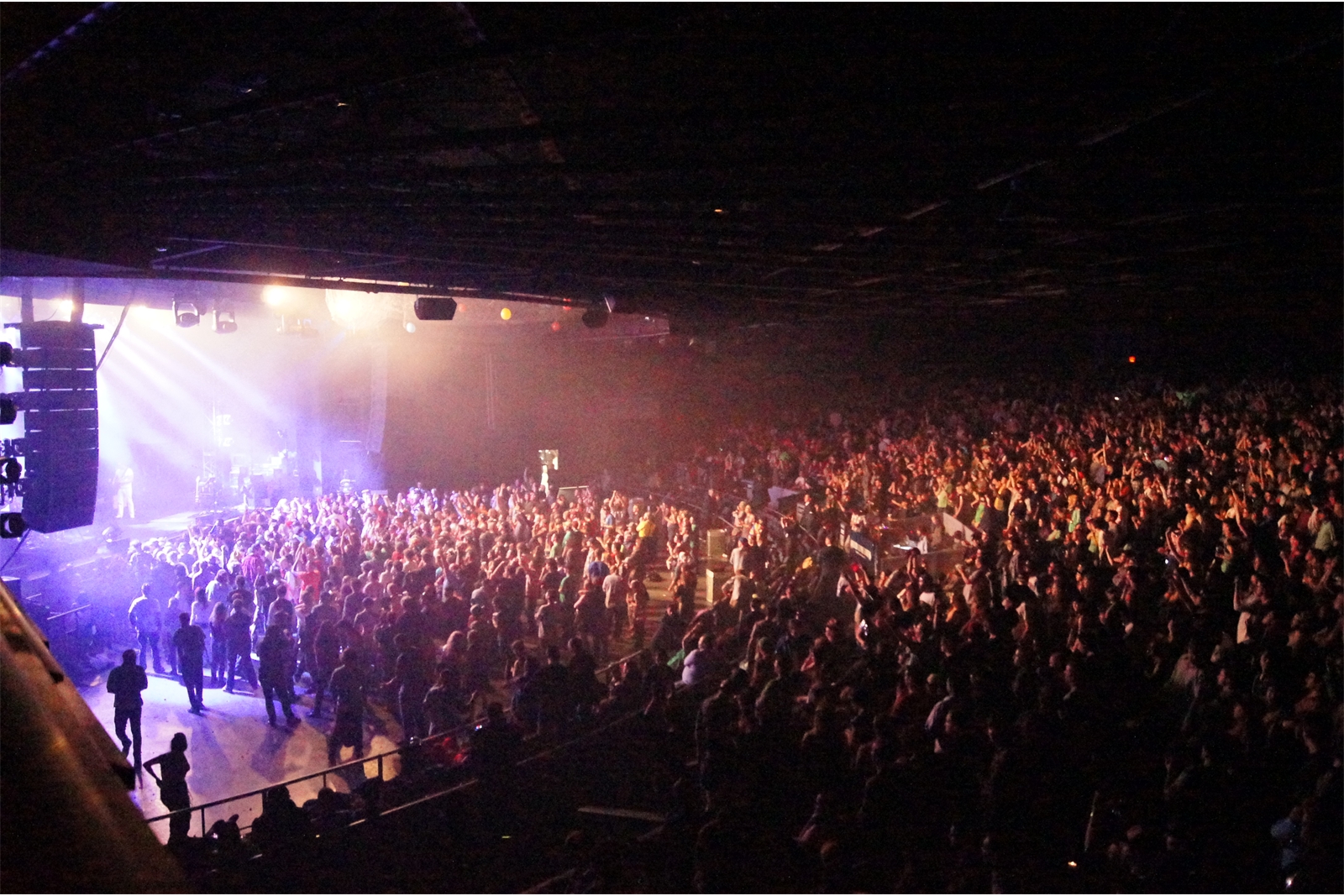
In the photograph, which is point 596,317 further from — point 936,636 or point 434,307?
point 936,636

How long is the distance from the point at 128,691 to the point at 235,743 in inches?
57.0

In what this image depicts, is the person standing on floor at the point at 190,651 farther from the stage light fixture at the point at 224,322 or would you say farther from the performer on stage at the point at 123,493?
the performer on stage at the point at 123,493

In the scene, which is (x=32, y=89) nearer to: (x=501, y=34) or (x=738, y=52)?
(x=501, y=34)

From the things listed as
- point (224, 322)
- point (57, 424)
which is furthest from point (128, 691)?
point (224, 322)

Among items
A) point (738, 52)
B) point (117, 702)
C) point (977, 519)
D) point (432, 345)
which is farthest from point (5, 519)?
point (432, 345)

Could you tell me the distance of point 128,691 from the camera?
9.75 m

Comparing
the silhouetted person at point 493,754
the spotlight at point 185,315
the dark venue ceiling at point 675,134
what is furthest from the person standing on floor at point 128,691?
the spotlight at point 185,315

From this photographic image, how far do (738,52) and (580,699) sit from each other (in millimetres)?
6605

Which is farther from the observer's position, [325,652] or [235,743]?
[325,652]

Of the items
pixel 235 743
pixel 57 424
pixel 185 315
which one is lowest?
pixel 235 743

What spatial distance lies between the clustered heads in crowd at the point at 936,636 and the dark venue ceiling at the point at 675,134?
347 centimetres

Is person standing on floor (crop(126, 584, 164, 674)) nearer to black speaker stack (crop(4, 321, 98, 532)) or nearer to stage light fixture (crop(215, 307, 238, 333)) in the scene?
black speaker stack (crop(4, 321, 98, 532))

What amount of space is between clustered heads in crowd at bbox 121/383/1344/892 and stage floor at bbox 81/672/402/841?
414 mm

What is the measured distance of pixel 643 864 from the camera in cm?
551
